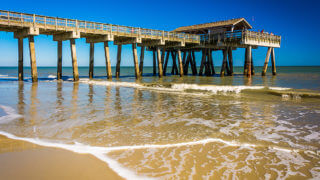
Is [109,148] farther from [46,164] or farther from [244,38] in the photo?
[244,38]

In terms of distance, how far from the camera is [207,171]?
337 centimetres

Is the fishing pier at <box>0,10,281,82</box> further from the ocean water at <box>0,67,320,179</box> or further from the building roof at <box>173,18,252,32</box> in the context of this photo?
the ocean water at <box>0,67,320,179</box>

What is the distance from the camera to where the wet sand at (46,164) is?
3.16m

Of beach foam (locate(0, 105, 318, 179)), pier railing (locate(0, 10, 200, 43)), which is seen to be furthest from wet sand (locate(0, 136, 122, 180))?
pier railing (locate(0, 10, 200, 43))

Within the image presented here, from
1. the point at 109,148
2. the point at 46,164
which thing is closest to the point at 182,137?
the point at 109,148

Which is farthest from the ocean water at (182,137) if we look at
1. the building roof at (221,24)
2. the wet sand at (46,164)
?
the building roof at (221,24)

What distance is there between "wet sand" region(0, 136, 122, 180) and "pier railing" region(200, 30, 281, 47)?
23.9 meters

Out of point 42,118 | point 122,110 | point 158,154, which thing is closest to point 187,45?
point 122,110

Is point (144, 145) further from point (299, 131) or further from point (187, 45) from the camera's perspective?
point (187, 45)

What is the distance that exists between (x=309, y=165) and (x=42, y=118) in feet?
19.9

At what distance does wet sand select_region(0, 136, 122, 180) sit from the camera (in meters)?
3.16

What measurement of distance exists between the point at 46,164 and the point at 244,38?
24.5 metres

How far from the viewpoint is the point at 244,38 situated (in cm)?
2478

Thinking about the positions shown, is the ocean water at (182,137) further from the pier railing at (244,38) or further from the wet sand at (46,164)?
the pier railing at (244,38)
